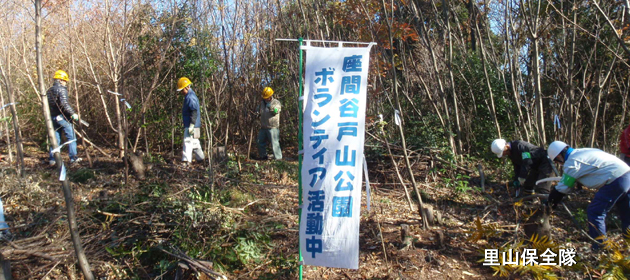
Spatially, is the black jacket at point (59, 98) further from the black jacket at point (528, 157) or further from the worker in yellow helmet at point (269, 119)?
the black jacket at point (528, 157)

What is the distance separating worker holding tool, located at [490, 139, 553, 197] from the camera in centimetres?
595

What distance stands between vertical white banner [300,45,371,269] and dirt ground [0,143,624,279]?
74 cm

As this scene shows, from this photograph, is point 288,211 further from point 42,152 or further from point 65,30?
point 42,152

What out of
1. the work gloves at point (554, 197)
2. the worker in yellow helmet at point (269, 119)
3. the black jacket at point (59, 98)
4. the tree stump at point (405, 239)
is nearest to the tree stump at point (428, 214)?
the tree stump at point (405, 239)

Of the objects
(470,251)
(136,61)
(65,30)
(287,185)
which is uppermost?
(65,30)

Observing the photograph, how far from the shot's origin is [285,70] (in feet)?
29.8

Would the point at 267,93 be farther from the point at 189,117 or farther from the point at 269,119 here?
the point at 189,117

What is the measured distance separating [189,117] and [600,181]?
570 cm

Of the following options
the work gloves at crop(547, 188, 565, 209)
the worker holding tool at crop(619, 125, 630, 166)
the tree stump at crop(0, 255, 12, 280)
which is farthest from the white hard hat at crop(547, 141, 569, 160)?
the tree stump at crop(0, 255, 12, 280)

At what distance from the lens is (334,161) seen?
12.8 feet

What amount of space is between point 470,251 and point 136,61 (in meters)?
6.10

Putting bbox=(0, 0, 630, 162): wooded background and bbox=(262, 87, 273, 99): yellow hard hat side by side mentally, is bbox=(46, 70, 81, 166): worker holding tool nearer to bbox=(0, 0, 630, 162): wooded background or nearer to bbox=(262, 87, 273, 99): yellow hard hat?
bbox=(0, 0, 630, 162): wooded background

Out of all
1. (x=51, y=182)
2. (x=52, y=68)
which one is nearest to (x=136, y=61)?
(x=51, y=182)

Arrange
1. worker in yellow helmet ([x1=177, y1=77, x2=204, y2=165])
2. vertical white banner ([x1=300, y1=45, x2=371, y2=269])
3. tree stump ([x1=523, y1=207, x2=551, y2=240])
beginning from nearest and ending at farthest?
vertical white banner ([x1=300, y1=45, x2=371, y2=269]) → tree stump ([x1=523, y1=207, x2=551, y2=240]) → worker in yellow helmet ([x1=177, y1=77, x2=204, y2=165])
